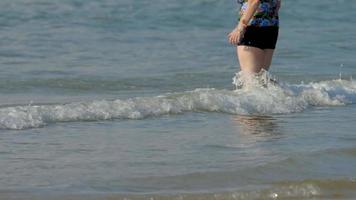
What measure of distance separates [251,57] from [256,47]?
103 millimetres

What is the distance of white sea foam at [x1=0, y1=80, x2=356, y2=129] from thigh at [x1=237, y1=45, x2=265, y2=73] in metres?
0.37

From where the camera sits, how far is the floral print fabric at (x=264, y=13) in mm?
8906

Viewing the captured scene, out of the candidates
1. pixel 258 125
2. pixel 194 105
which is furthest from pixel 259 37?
pixel 258 125

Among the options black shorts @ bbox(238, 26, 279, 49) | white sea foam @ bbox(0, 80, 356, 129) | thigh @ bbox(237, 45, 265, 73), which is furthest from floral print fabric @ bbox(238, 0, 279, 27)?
white sea foam @ bbox(0, 80, 356, 129)

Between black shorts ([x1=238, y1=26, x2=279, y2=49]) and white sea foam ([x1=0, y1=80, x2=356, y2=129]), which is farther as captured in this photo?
black shorts ([x1=238, y1=26, x2=279, y2=49])

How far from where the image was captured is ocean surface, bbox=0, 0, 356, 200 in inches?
245

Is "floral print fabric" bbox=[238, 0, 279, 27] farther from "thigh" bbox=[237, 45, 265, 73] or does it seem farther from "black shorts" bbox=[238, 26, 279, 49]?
"thigh" bbox=[237, 45, 265, 73]

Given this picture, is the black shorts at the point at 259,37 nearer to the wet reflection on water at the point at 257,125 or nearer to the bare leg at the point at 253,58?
the bare leg at the point at 253,58

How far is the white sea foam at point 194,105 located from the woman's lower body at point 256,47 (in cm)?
36

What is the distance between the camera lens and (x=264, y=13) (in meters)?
8.95

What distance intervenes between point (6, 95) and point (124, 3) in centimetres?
1086

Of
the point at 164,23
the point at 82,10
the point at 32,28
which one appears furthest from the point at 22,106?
the point at 82,10

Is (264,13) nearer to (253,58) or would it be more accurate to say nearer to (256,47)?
(256,47)

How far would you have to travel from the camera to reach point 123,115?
871cm
